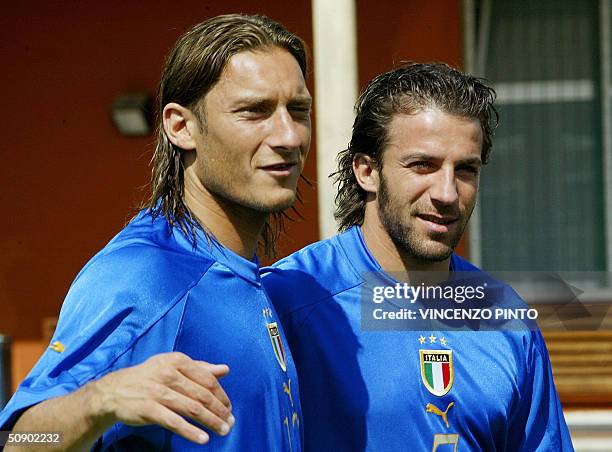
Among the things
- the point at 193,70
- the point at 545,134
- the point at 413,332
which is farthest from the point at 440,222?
the point at 545,134

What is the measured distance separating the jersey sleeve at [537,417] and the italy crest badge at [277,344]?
0.69m

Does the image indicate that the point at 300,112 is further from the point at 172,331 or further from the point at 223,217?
the point at 172,331

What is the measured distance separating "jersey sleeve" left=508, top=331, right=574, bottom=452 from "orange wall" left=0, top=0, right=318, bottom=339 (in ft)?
11.7

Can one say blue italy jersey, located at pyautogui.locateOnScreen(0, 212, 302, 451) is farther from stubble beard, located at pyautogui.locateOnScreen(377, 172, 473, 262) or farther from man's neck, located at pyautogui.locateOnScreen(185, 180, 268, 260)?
stubble beard, located at pyautogui.locateOnScreen(377, 172, 473, 262)

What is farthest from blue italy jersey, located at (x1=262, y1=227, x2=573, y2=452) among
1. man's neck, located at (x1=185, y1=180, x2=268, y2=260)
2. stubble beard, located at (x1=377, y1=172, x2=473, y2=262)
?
man's neck, located at (x1=185, y1=180, x2=268, y2=260)

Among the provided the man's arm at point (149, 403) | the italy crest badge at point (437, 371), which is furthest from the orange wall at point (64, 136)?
the man's arm at point (149, 403)

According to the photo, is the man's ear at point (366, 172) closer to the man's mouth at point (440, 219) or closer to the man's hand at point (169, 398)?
the man's mouth at point (440, 219)

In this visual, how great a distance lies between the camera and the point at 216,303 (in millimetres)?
1728

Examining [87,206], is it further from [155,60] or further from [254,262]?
[254,262]

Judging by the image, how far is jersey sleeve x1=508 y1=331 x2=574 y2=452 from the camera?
2.26 metres

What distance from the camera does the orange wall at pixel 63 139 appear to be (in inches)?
226

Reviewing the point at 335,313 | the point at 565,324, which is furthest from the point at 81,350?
the point at 565,324

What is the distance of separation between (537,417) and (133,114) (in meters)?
3.85

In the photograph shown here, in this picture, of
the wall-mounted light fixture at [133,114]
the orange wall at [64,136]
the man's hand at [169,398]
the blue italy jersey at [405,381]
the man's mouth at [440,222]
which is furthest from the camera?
the orange wall at [64,136]
